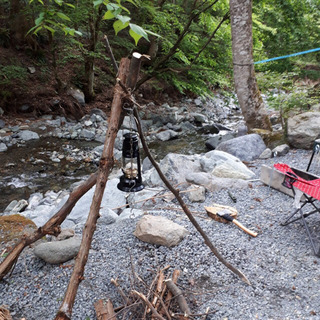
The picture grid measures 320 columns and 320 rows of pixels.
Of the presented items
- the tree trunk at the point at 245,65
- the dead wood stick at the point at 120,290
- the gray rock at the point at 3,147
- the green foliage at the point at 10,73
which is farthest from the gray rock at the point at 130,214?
the green foliage at the point at 10,73

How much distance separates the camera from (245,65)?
6.54 metres

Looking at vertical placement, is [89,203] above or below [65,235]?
below

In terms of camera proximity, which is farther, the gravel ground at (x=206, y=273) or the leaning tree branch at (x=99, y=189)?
the gravel ground at (x=206, y=273)

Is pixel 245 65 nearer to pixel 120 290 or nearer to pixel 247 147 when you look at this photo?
pixel 247 147

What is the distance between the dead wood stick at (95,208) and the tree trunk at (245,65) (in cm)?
548

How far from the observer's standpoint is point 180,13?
995 centimetres

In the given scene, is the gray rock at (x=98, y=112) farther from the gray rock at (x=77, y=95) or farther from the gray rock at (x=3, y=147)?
the gray rock at (x=3, y=147)

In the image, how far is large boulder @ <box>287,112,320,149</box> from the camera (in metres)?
5.57

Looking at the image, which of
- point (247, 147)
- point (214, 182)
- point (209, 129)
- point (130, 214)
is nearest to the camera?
point (130, 214)

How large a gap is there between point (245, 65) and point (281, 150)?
7.04ft

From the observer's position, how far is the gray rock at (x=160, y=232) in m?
2.87

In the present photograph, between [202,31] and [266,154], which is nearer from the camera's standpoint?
[266,154]

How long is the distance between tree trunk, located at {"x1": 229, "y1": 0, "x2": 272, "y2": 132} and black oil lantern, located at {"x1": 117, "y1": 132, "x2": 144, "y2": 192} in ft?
17.2

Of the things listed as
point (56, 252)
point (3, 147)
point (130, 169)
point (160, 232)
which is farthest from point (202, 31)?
point (56, 252)
